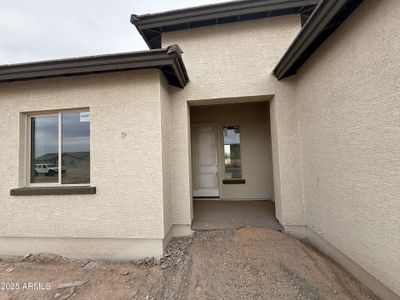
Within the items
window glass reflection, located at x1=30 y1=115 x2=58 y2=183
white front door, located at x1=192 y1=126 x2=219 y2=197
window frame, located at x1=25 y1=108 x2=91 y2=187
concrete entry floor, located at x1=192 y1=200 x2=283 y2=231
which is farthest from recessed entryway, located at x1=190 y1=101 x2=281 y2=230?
window glass reflection, located at x1=30 y1=115 x2=58 y2=183

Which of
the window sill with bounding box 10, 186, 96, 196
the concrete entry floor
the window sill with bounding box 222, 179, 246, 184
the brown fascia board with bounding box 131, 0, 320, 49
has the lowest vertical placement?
the concrete entry floor

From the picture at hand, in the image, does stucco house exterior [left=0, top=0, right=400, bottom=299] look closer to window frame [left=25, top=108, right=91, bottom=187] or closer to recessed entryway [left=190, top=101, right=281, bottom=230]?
window frame [left=25, top=108, right=91, bottom=187]

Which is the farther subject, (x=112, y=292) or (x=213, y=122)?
(x=213, y=122)

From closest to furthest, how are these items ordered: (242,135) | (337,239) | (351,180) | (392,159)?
(392,159) → (351,180) → (337,239) → (242,135)

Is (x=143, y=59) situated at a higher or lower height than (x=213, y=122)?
higher

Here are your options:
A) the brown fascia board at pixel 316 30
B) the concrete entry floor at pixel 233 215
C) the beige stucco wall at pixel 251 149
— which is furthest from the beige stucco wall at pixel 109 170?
the beige stucco wall at pixel 251 149

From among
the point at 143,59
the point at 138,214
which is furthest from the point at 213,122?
the point at 138,214

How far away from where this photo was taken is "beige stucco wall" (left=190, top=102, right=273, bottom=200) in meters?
5.96

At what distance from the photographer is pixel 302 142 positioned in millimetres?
3562

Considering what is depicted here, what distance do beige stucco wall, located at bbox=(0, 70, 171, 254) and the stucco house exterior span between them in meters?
0.02

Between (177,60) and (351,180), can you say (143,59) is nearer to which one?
(177,60)

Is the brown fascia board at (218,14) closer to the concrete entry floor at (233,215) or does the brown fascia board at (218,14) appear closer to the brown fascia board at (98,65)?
the brown fascia board at (98,65)

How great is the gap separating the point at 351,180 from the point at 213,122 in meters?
4.51

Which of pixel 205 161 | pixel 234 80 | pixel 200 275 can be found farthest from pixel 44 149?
pixel 205 161
